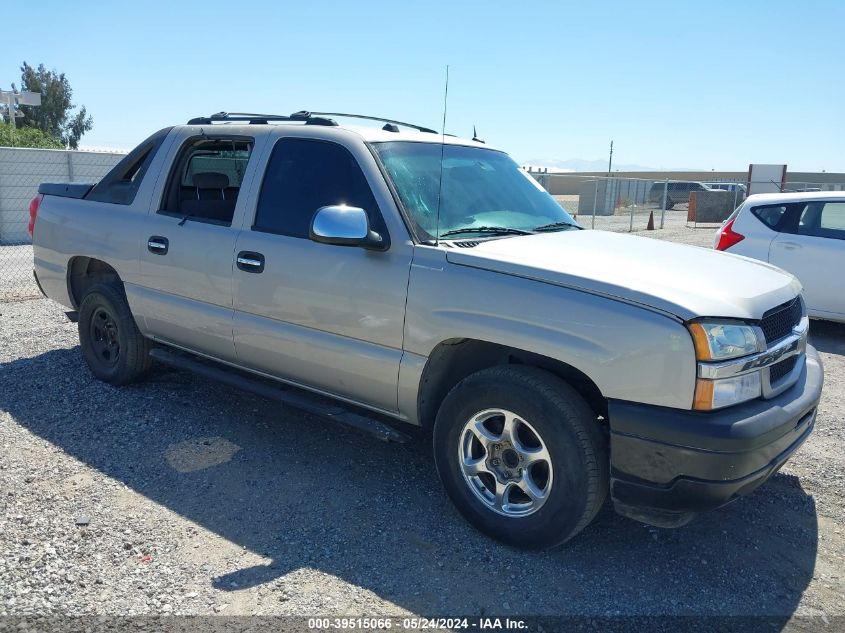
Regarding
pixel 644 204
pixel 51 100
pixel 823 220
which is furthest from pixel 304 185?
pixel 51 100

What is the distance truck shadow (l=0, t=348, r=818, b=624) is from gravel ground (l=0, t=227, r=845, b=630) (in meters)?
0.01

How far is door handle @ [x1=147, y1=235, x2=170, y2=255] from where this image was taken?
4.80 metres

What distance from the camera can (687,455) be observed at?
2.88 meters

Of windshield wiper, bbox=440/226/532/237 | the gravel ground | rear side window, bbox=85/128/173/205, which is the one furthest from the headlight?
rear side window, bbox=85/128/173/205

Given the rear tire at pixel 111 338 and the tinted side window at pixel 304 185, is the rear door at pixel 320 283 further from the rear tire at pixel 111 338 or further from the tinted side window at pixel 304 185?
the rear tire at pixel 111 338

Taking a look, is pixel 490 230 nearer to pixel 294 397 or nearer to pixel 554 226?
pixel 554 226

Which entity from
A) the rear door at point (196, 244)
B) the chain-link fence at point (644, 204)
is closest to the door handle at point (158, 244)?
the rear door at point (196, 244)

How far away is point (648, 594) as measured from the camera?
317cm

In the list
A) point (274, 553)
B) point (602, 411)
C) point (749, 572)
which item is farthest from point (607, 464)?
point (274, 553)

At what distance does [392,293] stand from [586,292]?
3.34ft

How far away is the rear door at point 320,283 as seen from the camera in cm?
374

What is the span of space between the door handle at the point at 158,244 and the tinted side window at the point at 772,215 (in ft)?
21.5

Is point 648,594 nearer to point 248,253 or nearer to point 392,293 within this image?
point 392,293

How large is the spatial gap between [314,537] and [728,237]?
6562 millimetres
